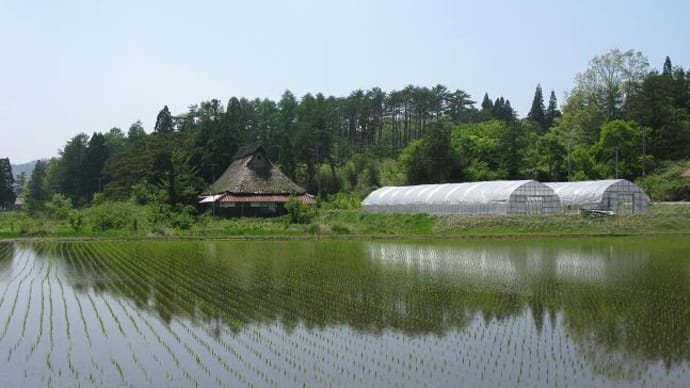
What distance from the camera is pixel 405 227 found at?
42.6 m

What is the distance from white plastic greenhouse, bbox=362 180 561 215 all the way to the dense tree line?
1102 cm

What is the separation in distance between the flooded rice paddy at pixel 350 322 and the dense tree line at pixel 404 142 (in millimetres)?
31729

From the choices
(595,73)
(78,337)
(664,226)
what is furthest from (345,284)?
(595,73)

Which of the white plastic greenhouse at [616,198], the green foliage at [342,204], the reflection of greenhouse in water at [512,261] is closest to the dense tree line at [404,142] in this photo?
the green foliage at [342,204]

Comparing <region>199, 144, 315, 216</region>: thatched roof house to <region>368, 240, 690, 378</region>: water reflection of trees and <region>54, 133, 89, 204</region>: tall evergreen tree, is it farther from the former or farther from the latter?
<region>54, 133, 89, 204</region>: tall evergreen tree

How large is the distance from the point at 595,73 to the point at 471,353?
217ft

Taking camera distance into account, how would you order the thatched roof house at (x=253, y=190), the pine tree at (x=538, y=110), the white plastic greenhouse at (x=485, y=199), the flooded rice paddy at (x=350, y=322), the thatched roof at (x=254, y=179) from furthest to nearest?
the pine tree at (x=538, y=110), the thatched roof at (x=254, y=179), the thatched roof house at (x=253, y=190), the white plastic greenhouse at (x=485, y=199), the flooded rice paddy at (x=350, y=322)

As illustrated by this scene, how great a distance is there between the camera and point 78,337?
11.3m

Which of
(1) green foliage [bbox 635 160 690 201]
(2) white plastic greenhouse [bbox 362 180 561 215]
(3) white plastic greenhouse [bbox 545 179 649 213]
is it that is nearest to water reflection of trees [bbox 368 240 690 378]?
(2) white plastic greenhouse [bbox 362 180 561 215]

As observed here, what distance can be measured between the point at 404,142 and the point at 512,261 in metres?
69.0

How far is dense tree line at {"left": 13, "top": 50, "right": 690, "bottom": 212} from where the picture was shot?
57.3m

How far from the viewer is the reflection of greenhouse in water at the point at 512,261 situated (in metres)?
→ 18.8

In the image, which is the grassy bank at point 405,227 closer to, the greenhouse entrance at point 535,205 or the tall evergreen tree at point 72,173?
the greenhouse entrance at point 535,205

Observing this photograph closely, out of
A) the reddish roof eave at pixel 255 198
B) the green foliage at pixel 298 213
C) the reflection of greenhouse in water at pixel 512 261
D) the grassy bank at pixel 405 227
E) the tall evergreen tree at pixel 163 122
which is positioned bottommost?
the reflection of greenhouse in water at pixel 512 261
